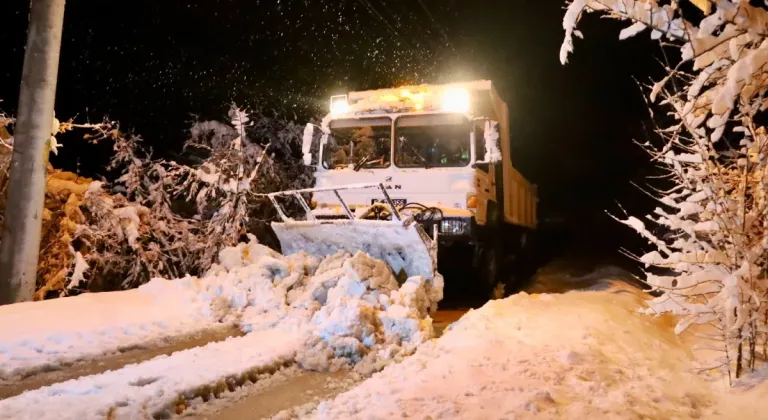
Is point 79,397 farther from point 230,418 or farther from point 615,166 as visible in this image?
point 615,166

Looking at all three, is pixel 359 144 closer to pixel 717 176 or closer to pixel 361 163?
pixel 361 163

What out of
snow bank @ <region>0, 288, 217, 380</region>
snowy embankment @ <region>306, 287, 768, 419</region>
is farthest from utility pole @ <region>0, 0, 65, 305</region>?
snowy embankment @ <region>306, 287, 768, 419</region>

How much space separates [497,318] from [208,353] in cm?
Result: 316

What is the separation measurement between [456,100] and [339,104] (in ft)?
7.20

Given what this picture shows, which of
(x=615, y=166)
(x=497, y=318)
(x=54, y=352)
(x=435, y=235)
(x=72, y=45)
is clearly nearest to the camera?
(x=54, y=352)

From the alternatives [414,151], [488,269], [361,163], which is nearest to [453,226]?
[414,151]

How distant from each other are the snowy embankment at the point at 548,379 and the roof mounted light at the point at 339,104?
5.01 m

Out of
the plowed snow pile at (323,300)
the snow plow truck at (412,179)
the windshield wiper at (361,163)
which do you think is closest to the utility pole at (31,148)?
the plowed snow pile at (323,300)

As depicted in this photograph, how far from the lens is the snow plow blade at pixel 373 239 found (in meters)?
7.11

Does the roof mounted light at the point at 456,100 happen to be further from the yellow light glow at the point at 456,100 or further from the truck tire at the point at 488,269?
the truck tire at the point at 488,269

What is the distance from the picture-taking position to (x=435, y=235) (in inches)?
301

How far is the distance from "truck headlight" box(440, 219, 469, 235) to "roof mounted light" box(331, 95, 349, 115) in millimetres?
3020

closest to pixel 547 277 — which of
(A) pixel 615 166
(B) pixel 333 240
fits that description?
(B) pixel 333 240

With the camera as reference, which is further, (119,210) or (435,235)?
(119,210)
